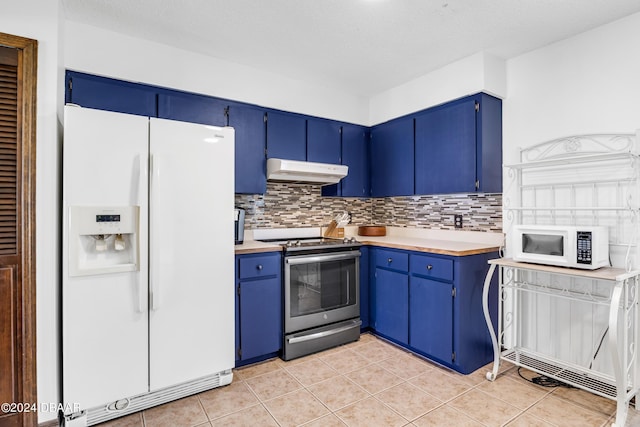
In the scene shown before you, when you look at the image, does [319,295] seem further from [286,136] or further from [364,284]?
[286,136]

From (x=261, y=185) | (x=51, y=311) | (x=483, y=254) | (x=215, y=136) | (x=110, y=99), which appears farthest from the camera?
(x=261, y=185)

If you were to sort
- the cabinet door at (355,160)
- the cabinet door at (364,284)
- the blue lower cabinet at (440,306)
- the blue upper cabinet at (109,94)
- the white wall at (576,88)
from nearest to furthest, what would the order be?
the white wall at (576,88) → the blue upper cabinet at (109,94) → the blue lower cabinet at (440,306) → the cabinet door at (364,284) → the cabinet door at (355,160)

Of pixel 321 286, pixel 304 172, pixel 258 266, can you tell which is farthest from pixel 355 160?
pixel 258 266

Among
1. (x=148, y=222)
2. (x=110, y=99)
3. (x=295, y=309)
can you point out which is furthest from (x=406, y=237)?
(x=110, y=99)

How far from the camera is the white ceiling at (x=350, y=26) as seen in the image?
2.06 metres

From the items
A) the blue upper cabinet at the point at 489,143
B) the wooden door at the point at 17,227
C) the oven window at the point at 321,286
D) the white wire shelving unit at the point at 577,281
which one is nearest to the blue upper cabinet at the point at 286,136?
the oven window at the point at 321,286

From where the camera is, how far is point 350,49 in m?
2.65

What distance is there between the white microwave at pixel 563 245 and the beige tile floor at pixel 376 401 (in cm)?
84

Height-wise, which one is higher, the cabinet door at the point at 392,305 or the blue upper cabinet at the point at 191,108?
the blue upper cabinet at the point at 191,108

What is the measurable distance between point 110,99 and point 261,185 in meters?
1.25

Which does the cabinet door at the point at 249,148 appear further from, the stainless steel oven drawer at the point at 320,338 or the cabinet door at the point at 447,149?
the cabinet door at the point at 447,149

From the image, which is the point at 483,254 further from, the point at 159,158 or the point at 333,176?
the point at 159,158

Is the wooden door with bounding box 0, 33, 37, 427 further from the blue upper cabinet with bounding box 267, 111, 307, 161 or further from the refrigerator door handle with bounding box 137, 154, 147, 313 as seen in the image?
the blue upper cabinet with bounding box 267, 111, 307, 161

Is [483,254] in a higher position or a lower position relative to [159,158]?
lower
